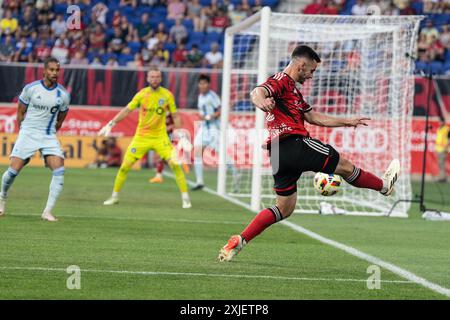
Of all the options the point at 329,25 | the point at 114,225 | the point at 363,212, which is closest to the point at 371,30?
the point at 329,25

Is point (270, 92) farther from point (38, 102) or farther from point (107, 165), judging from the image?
point (107, 165)

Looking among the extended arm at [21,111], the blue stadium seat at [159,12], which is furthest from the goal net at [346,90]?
the blue stadium seat at [159,12]

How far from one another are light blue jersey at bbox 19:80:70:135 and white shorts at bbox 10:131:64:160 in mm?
75

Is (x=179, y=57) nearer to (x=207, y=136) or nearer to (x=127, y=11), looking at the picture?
(x=127, y=11)

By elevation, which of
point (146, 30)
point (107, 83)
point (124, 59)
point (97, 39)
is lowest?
point (107, 83)

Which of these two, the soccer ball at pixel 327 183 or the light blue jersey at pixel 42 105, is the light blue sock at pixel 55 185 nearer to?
the light blue jersey at pixel 42 105

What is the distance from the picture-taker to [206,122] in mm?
22672

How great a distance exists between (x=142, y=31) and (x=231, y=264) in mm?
23150

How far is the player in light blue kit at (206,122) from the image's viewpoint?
21.9 m

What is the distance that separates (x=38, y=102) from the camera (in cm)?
1354

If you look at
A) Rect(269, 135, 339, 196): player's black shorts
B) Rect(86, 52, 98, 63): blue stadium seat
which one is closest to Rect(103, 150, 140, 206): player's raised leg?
Rect(269, 135, 339, 196): player's black shorts

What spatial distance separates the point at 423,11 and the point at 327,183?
79.2ft

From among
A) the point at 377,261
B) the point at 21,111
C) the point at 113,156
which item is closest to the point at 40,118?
the point at 21,111

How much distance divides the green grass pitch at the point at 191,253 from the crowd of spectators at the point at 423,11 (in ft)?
52.2
